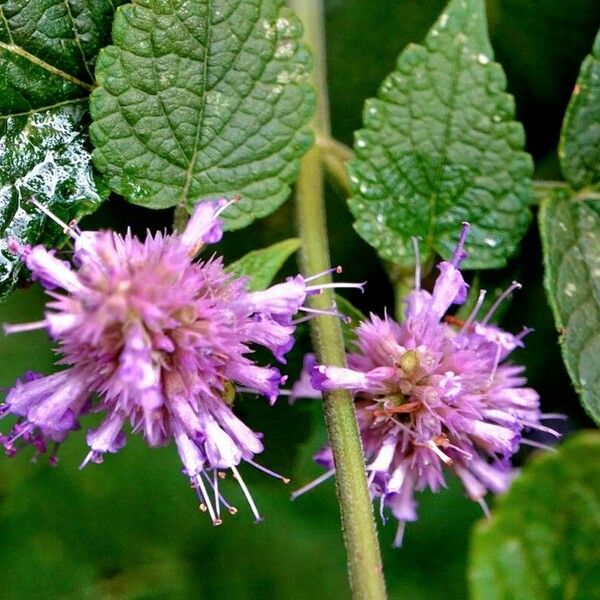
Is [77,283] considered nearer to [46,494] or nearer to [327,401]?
[327,401]

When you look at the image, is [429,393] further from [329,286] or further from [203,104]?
[203,104]

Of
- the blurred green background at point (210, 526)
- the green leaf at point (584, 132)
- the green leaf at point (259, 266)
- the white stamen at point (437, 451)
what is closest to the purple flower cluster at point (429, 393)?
the white stamen at point (437, 451)

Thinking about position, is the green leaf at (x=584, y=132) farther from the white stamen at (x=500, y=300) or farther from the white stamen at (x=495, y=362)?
the white stamen at (x=495, y=362)

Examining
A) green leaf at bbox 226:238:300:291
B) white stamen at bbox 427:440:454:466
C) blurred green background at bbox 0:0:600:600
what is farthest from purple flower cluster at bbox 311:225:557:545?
blurred green background at bbox 0:0:600:600

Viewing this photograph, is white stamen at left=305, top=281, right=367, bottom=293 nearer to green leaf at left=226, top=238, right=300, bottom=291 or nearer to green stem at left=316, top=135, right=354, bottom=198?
green leaf at left=226, top=238, right=300, bottom=291

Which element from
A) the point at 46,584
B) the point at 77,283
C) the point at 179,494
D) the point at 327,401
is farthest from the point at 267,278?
the point at 46,584

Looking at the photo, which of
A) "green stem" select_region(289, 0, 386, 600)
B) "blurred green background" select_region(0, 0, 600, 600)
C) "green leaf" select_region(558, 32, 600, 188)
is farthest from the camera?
"blurred green background" select_region(0, 0, 600, 600)
